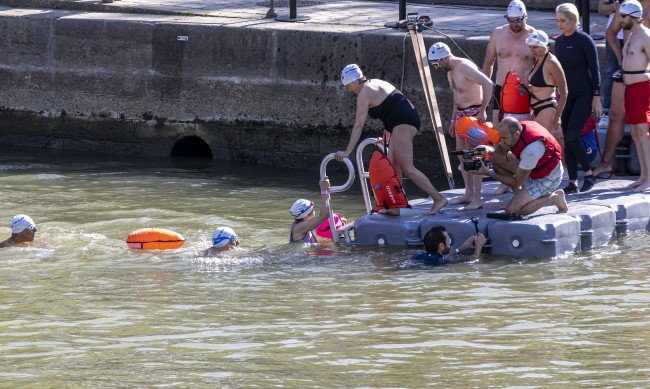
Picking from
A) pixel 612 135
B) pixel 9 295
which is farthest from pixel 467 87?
pixel 9 295

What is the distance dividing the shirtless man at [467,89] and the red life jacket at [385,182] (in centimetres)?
67

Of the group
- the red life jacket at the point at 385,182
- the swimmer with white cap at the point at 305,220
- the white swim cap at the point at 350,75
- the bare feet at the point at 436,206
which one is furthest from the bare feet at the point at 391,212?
the white swim cap at the point at 350,75

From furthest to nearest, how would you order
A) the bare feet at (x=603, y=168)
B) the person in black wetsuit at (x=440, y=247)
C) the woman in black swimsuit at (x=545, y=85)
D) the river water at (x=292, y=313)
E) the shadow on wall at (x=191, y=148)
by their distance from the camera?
the shadow on wall at (x=191, y=148) → the bare feet at (x=603, y=168) → the woman in black swimsuit at (x=545, y=85) → the person in black wetsuit at (x=440, y=247) → the river water at (x=292, y=313)

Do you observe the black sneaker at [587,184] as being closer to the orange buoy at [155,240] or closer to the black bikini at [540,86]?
the black bikini at [540,86]

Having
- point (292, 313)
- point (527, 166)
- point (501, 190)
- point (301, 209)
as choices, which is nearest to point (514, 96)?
point (501, 190)

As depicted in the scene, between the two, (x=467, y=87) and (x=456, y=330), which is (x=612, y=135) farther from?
(x=456, y=330)

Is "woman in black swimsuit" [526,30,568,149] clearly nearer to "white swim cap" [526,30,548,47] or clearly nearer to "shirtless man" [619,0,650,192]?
"white swim cap" [526,30,548,47]

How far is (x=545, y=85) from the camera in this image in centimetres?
1226

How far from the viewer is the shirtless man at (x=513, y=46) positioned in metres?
12.5

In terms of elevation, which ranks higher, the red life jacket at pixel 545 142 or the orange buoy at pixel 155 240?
the red life jacket at pixel 545 142

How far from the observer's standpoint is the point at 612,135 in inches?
524

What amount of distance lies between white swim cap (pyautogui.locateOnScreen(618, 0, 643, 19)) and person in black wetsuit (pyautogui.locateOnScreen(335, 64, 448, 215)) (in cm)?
223

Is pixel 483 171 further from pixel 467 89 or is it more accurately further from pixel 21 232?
pixel 21 232

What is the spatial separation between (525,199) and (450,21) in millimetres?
6351
